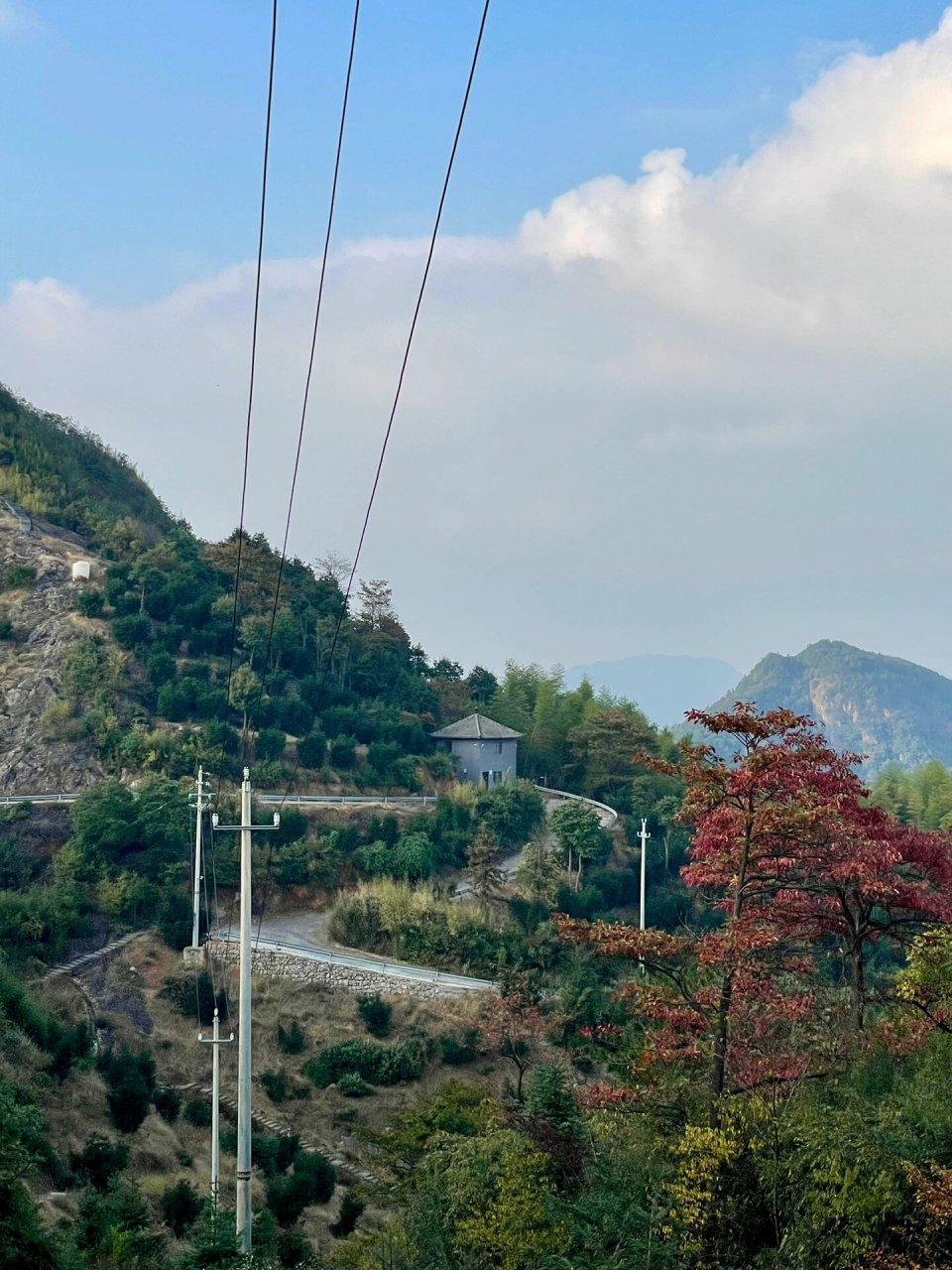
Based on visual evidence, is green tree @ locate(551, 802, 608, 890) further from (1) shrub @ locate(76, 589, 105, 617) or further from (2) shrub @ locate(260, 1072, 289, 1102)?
(1) shrub @ locate(76, 589, 105, 617)

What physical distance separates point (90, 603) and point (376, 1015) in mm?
22230

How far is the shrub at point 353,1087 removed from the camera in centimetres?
2553

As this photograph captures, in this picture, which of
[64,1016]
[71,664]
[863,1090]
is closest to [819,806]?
[863,1090]

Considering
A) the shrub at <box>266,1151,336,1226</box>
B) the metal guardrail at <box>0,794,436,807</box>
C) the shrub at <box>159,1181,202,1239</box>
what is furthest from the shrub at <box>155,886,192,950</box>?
the shrub at <box>159,1181,202,1239</box>

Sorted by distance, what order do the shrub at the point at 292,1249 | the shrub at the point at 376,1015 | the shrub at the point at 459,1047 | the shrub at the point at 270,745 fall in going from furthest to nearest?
the shrub at the point at 270,745 → the shrub at the point at 376,1015 → the shrub at the point at 459,1047 → the shrub at the point at 292,1249

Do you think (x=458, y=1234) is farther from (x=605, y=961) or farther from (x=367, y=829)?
(x=367, y=829)

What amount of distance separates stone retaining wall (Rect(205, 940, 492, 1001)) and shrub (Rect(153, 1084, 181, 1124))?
6.76 meters

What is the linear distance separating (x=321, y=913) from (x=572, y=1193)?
76.1 feet

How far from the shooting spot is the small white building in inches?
1748

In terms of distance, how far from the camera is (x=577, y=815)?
3841 cm

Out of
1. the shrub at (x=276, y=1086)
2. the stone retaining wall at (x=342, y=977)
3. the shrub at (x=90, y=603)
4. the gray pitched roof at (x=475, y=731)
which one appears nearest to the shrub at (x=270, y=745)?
the gray pitched roof at (x=475, y=731)

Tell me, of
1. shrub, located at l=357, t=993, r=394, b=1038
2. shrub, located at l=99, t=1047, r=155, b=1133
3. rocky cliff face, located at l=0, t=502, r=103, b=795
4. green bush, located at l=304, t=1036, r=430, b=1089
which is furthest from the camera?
rocky cliff face, located at l=0, t=502, r=103, b=795

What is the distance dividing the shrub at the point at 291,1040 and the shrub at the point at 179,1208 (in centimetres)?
1055

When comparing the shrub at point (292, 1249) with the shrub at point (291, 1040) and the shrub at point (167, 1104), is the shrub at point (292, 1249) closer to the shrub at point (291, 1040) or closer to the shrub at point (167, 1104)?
the shrub at point (167, 1104)
